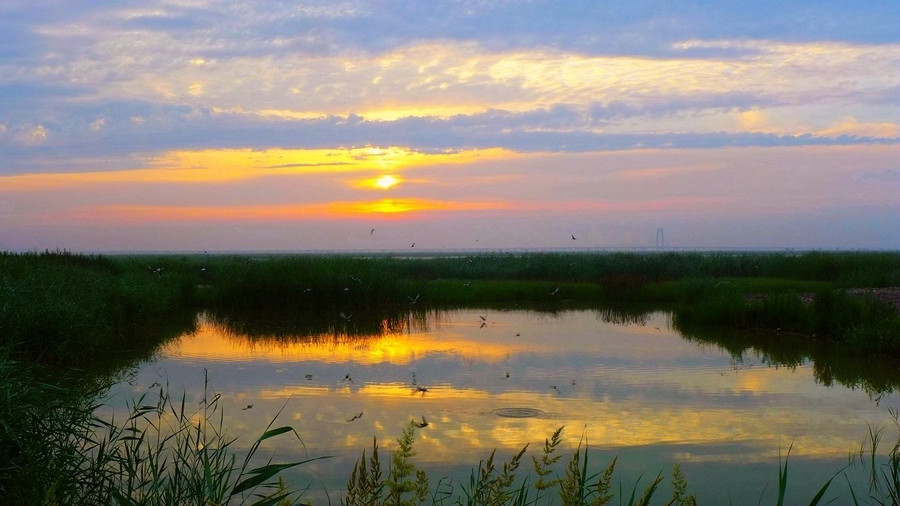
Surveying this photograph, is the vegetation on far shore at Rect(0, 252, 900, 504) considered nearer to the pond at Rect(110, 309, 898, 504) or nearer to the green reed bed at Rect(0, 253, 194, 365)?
the green reed bed at Rect(0, 253, 194, 365)

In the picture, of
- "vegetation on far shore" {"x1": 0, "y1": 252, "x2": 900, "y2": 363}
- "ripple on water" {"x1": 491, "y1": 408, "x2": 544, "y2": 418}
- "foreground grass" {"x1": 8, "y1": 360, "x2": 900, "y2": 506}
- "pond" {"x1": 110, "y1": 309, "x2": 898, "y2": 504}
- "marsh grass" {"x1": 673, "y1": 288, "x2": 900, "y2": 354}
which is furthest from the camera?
"marsh grass" {"x1": 673, "y1": 288, "x2": 900, "y2": 354}

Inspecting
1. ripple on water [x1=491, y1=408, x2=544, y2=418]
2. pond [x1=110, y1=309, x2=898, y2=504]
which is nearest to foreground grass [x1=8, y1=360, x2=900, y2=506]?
pond [x1=110, y1=309, x2=898, y2=504]

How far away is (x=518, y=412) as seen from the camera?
7.68 meters

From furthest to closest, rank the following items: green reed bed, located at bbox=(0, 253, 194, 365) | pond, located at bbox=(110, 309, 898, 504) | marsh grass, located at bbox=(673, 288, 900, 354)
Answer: marsh grass, located at bbox=(673, 288, 900, 354)
green reed bed, located at bbox=(0, 253, 194, 365)
pond, located at bbox=(110, 309, 898, 504)

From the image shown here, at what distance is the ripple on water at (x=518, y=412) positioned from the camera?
24.7ft

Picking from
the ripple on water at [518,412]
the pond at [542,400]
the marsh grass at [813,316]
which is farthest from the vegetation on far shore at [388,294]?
the ripple on water at [518,412]

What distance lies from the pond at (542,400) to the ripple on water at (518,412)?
0.03ft

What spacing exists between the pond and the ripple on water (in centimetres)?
1

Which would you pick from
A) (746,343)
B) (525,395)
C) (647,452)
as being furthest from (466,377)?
(746,343)

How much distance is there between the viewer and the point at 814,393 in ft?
29.3

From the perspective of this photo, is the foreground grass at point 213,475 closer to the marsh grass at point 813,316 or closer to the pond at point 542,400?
the pond at point 542,400

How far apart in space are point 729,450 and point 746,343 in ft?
23.6

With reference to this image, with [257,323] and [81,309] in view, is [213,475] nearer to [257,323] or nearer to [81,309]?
[81,309]

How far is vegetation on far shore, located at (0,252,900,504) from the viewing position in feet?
12.3
